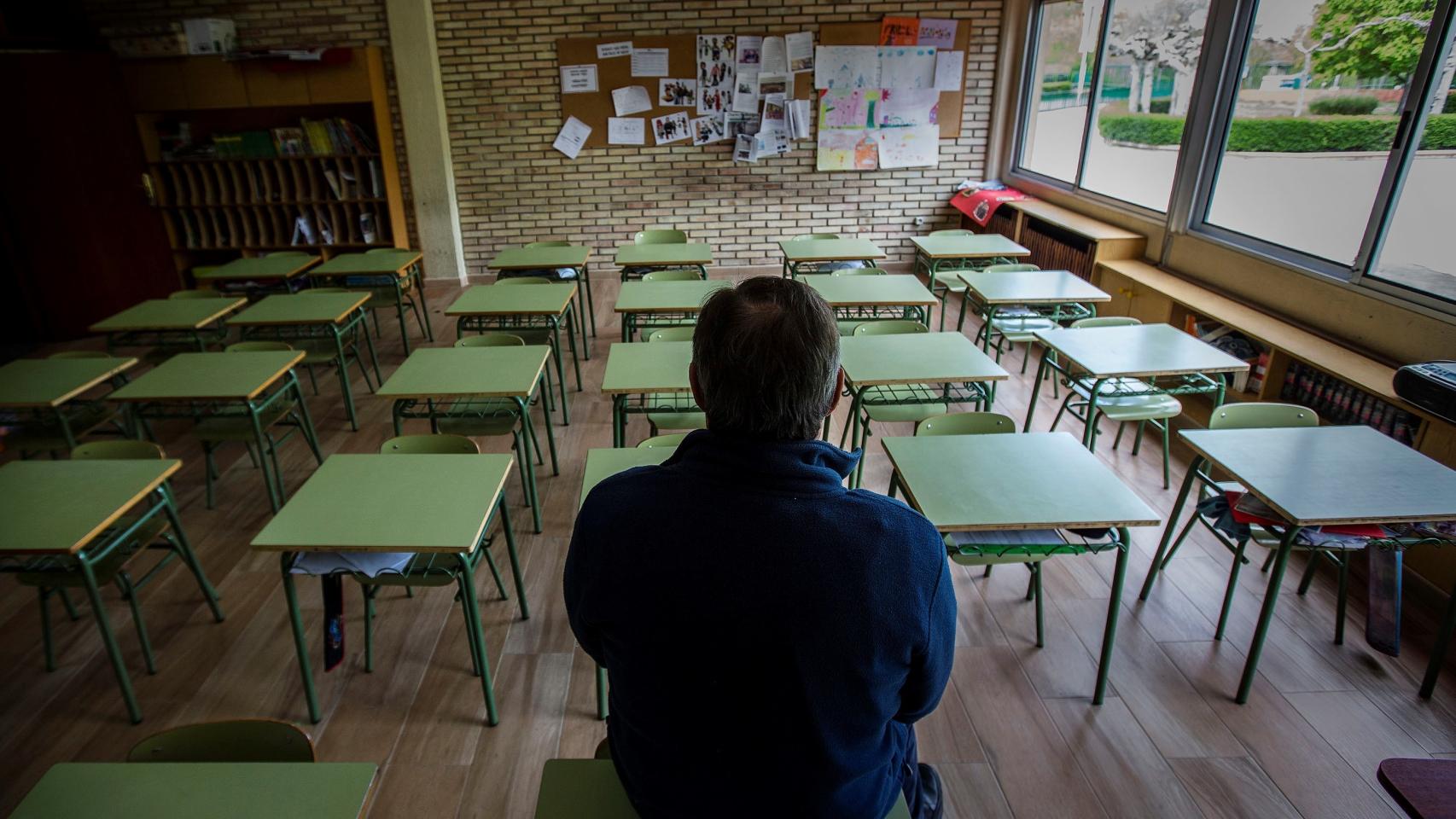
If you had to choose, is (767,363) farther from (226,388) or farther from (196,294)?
(196,294)

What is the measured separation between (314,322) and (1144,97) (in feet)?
19.1

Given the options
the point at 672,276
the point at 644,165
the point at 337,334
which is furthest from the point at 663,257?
the point at 644,165

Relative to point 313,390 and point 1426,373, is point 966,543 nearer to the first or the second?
point 1426,373

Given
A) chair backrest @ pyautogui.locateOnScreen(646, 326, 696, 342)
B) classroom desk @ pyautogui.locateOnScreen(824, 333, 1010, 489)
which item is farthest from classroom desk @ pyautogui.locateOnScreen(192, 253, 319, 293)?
classroom desk @ pyautogui.locateOnScreen(824, 333, 1010, 489)

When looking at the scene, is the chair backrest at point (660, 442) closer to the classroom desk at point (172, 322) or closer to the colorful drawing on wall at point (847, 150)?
the classroom desk at point (172, 322)

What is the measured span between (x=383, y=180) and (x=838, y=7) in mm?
4584

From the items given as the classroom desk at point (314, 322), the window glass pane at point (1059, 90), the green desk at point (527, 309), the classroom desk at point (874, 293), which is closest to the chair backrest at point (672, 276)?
the green desk at point (527, 309)

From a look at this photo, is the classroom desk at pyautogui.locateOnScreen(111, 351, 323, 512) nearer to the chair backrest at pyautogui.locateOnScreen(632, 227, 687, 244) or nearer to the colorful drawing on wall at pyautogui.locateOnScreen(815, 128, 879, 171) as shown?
the chair backrest at pyautogui.locateOnScreen(632, 227, 687, 244)

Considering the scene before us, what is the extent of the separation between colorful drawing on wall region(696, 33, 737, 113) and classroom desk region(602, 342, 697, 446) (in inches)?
181

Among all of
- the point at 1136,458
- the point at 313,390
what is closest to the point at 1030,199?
the point at 1136,458

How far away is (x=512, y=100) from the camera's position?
24.1 ft

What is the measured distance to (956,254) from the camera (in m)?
5.25

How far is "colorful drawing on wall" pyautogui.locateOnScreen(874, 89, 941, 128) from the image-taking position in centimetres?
740

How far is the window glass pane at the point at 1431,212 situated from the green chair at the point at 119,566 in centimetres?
531
